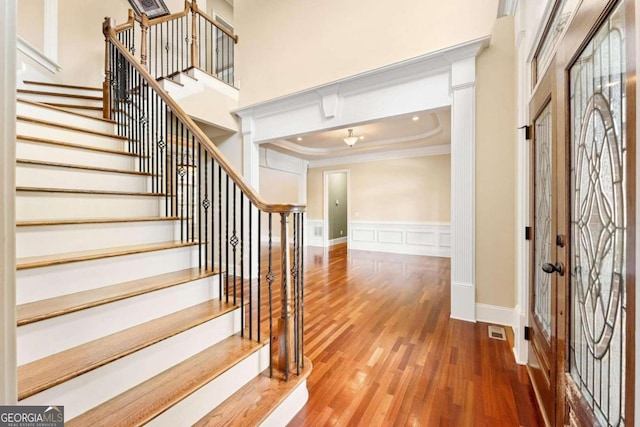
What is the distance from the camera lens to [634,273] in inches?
27.5

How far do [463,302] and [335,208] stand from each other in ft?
20.6

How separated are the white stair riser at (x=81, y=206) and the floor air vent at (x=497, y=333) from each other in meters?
3.30

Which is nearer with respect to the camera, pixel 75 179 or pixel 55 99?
pixel 75 179

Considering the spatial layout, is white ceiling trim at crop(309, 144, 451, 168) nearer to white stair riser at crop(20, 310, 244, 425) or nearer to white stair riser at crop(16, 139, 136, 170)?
white stair riser at crop(16, 139, 136, 170)

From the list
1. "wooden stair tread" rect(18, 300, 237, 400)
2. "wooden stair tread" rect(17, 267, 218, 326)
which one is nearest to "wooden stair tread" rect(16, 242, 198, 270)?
"wooden stair tread" rect(17, 267, 218, 326)

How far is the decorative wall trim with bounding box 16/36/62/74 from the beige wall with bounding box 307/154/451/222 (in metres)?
5.78

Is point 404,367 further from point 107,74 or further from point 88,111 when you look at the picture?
point 88,111

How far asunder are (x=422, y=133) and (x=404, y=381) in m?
4.92

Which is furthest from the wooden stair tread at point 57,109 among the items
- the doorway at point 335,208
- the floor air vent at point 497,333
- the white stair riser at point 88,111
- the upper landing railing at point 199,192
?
the doorway at point 335,208

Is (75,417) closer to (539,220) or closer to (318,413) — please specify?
(318,413)

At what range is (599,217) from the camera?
982 millimetres

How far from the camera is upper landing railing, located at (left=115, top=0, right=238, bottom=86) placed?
3473mm

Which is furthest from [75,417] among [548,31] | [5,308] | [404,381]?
[548,31]

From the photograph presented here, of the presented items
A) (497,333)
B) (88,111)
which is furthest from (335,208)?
(88,111)
